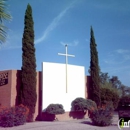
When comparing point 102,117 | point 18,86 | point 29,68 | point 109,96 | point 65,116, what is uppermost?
point 29,68

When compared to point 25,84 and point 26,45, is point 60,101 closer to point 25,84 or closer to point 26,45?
point 25,84

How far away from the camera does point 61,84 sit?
19.9 metres

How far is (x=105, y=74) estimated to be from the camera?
1834 inches

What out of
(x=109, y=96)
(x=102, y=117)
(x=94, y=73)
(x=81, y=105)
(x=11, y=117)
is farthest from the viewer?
(x=109, y=96)

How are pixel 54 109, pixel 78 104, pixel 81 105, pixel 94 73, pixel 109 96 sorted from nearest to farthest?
pixel 54 109 < pixel 81 105 < pixel 78 104 < pixel 94 73 < pixel 109 96

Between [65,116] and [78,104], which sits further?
[78,104]

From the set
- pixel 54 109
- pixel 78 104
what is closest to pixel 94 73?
pixel 78 104

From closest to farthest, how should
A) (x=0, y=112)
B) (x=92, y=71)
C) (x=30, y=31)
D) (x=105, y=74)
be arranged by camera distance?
(x=0, y=112), (x=30, y=31), (x=92, y=71), (x=105, y=74)

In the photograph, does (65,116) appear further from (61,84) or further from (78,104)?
(61,84)

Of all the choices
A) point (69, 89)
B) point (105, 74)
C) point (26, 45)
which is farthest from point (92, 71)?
point (105, 74)

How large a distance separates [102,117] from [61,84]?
21.2 feet

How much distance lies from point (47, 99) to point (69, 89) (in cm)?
284

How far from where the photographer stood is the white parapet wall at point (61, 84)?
61.9 ft

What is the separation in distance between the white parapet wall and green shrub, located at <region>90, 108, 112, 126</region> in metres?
5.26
